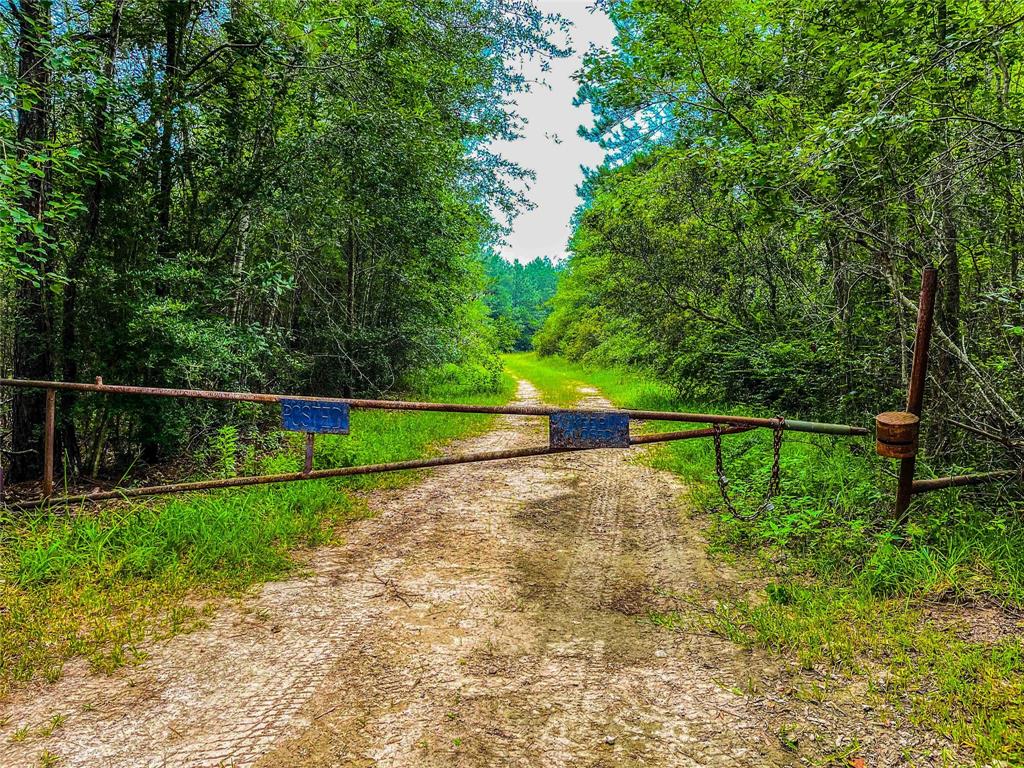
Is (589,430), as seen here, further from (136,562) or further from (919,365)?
(136,562)

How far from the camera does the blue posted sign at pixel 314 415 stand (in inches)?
159

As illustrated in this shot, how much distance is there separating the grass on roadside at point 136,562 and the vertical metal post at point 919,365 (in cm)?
474

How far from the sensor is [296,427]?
4023 millimetres

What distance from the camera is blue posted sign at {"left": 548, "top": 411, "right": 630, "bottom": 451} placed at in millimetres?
4082

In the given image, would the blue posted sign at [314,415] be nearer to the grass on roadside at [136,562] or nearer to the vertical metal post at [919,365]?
the grass on roadside at [136,562]

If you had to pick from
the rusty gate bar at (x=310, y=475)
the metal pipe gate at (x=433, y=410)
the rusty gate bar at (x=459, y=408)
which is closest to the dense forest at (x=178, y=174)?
the rusty gate bar at (x=459, y=408)

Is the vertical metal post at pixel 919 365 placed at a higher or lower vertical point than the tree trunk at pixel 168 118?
lower

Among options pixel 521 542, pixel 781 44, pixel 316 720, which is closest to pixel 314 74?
pixel 781 44

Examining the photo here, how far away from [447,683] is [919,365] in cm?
382

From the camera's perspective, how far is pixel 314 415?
407cm

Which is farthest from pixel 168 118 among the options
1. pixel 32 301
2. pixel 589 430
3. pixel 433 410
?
pixel 589 430

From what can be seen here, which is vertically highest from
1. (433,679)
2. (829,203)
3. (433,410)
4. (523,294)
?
(523,294)

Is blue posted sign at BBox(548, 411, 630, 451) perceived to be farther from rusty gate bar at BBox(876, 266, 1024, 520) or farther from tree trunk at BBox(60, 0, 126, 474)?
tree trunk at BBox(60, 0, 126, 474)

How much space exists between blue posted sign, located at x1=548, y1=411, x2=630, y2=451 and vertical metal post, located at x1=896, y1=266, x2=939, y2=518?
2018mm
